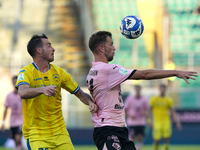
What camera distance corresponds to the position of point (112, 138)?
5.00 m

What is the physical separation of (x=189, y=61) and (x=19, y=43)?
30.3ft

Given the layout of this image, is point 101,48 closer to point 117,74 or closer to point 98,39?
point 98,39

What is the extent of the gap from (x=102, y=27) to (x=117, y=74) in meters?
19.0

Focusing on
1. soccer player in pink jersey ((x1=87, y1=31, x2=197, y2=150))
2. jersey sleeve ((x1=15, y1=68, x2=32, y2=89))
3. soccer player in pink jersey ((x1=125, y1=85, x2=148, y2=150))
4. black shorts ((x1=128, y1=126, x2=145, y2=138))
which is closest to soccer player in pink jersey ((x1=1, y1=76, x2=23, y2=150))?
soccer player in pink jersey ((x1=125, y1=85, x2=148, y2=150))

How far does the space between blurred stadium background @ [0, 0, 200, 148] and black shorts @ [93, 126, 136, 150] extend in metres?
11.7

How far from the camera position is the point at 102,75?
17.1ft

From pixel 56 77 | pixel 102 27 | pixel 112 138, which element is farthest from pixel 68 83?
pixel 102 27

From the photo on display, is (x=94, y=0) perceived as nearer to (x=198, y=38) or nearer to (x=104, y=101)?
(x=198, y=38)

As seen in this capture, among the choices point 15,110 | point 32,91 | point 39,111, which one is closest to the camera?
point 32,91

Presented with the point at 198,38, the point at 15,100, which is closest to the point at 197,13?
the point at 198,38

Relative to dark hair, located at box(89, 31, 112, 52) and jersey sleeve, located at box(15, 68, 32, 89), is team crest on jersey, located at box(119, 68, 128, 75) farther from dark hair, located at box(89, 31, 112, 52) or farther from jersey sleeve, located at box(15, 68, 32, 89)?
jersey sleeve, located at box(15, 68, 32, 89)

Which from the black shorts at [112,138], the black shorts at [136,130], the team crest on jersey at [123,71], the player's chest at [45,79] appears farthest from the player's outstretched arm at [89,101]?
the black shorts at [136,130]

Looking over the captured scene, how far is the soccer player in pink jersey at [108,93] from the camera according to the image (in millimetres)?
5023

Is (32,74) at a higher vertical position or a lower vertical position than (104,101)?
higher
